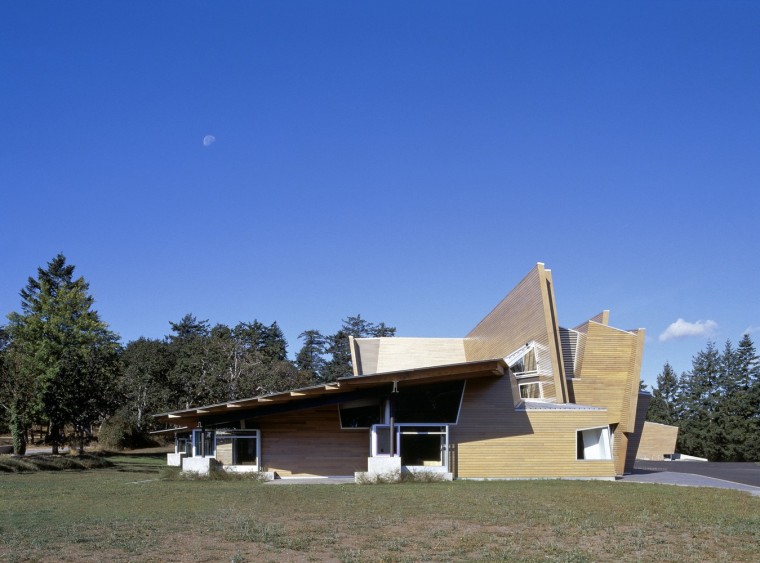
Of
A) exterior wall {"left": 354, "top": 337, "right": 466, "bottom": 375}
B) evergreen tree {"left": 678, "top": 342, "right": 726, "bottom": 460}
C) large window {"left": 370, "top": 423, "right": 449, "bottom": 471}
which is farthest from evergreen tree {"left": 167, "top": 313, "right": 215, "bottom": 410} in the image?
evergreen tree {"left": 678, "top": 342, "right": 726, "bottom": 460}

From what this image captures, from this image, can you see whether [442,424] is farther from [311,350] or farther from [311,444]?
[311,350]

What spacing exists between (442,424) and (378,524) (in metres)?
14.1

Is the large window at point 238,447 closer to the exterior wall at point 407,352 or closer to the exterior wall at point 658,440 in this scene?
the exterior wall at point 407,352

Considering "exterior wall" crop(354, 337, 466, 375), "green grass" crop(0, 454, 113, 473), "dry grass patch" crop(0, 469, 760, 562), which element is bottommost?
"green grass" crop(0, 454, 113, 473)

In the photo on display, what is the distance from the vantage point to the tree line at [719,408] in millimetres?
Result: 64500

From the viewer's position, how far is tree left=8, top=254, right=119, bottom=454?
3991 cm

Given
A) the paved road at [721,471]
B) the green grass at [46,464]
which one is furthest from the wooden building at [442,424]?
the green grass at [46,464]

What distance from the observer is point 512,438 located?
26953mm

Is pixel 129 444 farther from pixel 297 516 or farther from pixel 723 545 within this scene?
pixel 723 545

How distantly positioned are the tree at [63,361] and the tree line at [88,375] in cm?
5

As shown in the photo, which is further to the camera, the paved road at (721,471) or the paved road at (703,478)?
the paved road at (721,471)

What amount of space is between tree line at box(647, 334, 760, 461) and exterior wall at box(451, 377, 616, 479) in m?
44.2

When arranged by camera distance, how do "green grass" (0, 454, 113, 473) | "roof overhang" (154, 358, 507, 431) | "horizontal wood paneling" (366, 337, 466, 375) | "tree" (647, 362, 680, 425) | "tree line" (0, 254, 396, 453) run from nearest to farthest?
"roof overhang" (154, 358, 507, 431) → "green grass" (0, 454, 113, 473) → "tree line" (0, 254, 396, 453) → "horizontal wood paneling" (366, 337, 466, 375) → "tree" (647, 362, 680, 425)

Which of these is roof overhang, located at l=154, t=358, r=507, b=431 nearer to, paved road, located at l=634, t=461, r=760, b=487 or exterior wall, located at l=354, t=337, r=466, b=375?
paved road, located at l=634, t=461, r=760, b=487
